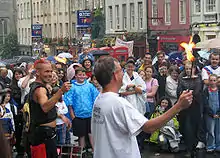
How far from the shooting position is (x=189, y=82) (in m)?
9.81

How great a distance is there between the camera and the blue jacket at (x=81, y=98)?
9859 millimetres

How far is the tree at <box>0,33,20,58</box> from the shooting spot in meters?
69.2

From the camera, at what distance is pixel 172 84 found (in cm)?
1197

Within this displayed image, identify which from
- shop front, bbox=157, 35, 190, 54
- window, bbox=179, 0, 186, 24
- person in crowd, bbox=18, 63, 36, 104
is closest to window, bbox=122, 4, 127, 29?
shop front, bbox=157, 35, 190, 54

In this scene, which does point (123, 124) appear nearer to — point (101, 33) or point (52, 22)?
point (101, 33)

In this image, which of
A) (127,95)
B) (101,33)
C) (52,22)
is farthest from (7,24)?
(127,95)

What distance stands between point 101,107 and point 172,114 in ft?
2.27

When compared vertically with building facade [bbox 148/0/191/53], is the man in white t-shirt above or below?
below

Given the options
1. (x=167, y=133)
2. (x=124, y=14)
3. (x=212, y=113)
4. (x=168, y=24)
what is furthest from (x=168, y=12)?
(x=212, y=113)

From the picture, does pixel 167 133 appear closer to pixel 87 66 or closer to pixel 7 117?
pixel 87 66

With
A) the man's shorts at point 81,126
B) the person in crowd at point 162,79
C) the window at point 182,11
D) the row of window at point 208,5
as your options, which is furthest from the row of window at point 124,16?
the man's shorts at point 81,126

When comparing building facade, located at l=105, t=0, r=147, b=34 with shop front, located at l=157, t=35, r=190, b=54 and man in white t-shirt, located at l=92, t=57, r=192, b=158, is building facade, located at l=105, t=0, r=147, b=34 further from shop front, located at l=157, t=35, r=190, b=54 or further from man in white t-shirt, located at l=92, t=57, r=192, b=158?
man in white t-shirt, located at l=92, t=57, r=192, b=158

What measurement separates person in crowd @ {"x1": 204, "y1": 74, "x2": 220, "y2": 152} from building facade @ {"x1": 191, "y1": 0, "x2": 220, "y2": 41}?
1966 cm

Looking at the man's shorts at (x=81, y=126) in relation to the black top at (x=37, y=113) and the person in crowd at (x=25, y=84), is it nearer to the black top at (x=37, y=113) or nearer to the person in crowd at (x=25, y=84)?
the person in crowd at (x=25, y=84)
